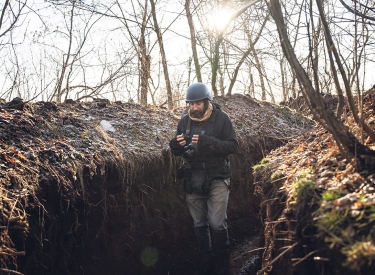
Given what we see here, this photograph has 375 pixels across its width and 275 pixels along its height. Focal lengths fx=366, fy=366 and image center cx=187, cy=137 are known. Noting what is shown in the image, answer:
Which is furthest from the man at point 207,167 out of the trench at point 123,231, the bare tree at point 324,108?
the bare tree at point 324,108

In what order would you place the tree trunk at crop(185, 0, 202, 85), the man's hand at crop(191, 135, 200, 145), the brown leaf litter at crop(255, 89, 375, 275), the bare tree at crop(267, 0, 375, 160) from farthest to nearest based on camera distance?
the tree trunk at crop(185, 0, 202, 85), the man's hand at crop(191, 135, 200, 145), the bare tree at crop(267, 0, 375, 160), the brown leaf litter at crop(255, 89, 375, 275)

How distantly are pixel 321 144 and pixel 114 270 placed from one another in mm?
3557

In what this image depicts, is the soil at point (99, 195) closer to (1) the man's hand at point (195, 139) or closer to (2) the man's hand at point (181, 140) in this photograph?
(2) the man's hand at point (181, 140)

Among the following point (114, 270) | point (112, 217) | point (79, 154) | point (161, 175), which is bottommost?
point (114, 270)

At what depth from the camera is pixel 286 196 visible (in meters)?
3.92

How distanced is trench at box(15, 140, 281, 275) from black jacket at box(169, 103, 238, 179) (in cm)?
127

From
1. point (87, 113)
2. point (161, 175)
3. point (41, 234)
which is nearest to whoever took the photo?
point (41, 234)

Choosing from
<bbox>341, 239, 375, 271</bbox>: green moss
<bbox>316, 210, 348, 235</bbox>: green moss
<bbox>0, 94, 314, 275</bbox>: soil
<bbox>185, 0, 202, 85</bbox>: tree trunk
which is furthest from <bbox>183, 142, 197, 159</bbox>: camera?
<bbox>185, 0, 202, 85</bbox>: tree trunk

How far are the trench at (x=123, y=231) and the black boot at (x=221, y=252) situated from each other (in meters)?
0.32

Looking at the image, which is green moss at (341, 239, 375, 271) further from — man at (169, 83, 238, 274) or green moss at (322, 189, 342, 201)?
man at (169, 83, 238, 274)

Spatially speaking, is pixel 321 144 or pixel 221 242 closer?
pixel 321 144

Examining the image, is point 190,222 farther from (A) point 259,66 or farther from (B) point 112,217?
(A) point 259,66

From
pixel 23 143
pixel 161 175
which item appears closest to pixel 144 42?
pixel 161 175

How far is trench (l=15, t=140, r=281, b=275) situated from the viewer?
475cm
